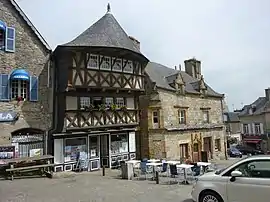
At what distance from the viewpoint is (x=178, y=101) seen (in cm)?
2323

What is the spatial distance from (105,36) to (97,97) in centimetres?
409

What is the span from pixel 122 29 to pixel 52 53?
235 inches

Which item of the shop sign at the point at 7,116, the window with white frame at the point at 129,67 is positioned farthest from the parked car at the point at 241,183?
the window with white frame at the point at 129,67

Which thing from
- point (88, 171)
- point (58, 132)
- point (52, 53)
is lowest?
point (88, 171)

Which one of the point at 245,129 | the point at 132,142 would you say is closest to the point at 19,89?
the point at 132,142

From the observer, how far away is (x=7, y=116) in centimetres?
1423

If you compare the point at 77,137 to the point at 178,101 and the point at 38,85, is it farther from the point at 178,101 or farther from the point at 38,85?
the point at 178,101

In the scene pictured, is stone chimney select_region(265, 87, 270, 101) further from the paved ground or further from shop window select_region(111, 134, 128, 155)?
the paved ground

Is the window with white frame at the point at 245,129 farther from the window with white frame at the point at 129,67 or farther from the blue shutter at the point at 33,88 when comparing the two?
the blue shutter at the point at 33,88

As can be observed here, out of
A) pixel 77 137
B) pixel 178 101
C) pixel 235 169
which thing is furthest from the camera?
pixel 178 101

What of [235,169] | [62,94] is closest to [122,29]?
[62,94]

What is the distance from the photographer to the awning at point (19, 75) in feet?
47.4

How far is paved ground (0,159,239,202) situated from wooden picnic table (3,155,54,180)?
2.28 ft

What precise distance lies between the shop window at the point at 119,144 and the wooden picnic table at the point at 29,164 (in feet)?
15.7
